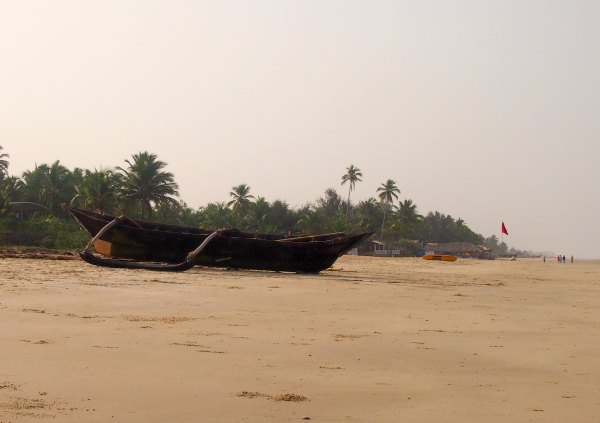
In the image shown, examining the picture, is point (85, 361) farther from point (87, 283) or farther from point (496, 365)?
point (87, 283)

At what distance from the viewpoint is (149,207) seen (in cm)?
5066

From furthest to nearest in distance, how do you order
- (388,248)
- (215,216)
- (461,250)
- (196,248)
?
(461,250)
(388,248)
(215,216)
(196,248)

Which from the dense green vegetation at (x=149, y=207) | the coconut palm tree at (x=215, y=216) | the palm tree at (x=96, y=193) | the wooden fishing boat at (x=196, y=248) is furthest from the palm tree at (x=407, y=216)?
the wooden fishing boat at (x=196, y=248)

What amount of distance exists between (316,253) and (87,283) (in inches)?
379

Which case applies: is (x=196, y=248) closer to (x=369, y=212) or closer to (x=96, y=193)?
(x=96, y=193)

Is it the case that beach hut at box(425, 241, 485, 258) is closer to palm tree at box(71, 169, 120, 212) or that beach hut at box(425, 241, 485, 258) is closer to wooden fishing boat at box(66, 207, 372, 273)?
palm tree at box(71, 169, 120, 212)

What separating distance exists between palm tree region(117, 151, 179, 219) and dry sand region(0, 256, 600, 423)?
40.1 m

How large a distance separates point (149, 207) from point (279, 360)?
46.7 meters

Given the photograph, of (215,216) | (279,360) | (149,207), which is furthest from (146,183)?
(279,360)

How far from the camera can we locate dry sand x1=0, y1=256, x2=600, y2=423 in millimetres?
3986

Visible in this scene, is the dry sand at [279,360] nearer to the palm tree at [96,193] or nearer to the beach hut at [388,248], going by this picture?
the palm tree at [96,193]

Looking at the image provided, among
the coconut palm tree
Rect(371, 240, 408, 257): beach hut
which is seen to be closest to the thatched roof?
Rect(371, 240, 408, 257): beach hut

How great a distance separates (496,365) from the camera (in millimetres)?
5707

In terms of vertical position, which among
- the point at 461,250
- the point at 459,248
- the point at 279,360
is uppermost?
the point at 459,248
